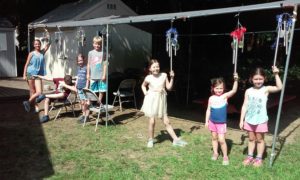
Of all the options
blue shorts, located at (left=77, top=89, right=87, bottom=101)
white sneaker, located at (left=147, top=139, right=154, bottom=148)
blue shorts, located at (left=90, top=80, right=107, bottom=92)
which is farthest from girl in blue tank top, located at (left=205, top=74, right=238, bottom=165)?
blue shorts, located at (left=77, top=89, right=87, bottom=101)

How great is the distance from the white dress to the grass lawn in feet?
1.97

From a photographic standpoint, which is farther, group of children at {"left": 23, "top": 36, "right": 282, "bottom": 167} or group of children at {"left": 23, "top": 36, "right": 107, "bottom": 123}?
group of children at {"left": 23, "top": 36, "right": 107, "bottom": 123}

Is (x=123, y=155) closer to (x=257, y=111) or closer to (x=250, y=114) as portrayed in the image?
(x=250, y=114)

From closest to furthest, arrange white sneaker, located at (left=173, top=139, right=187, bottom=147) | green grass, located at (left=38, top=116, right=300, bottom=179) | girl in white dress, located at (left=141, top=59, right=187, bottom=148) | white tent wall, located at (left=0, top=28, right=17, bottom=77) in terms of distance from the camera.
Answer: green grass, located at (left=38, top=116, right=300, bottom=179), girl in white dress, located at (left=141, top=59, right=187, bottom=148), white sneaker, located at (left=173, top=139, right=187, bottom=147), white tent wall, located at (left=0, top=28, right=17, bottom=77)

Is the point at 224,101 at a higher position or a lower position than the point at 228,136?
higher

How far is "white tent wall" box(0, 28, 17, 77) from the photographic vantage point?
51.4 ft

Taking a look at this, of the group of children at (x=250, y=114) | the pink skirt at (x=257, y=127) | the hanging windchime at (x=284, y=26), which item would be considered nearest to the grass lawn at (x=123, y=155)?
the group of children at (x=250, y=114)

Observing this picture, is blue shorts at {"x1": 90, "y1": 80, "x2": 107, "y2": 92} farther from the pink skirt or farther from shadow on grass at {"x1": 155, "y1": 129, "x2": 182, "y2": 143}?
the pink skirt

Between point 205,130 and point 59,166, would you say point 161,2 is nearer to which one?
point 205,130

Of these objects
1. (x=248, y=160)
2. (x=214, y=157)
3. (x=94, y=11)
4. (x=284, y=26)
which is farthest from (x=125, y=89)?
(x=94, y=11)

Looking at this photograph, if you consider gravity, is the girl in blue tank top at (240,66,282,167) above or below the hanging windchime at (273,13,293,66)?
below

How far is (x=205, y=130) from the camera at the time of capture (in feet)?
23.3

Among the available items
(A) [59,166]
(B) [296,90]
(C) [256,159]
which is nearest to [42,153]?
(A) [59,166]

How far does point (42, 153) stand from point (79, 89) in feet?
7.40
